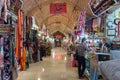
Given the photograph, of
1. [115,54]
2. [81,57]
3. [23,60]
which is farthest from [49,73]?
[115,54]

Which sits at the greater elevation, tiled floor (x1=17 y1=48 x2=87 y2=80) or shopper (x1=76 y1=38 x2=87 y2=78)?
shopper (x1=76 y1=38 x2=87 y2=78)

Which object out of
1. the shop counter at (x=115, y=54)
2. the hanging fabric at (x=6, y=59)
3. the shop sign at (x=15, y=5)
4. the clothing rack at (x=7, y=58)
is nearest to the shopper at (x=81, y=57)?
the shop counter at (x=115, y=54)

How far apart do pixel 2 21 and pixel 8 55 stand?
113cm

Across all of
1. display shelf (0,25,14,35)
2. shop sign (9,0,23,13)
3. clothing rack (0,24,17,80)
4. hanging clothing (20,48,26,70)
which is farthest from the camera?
hanging clothing (20,48,26,70)

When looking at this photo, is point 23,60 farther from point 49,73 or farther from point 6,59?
point 6,59

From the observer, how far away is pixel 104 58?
8680 mm

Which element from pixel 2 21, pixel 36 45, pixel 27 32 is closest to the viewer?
pixel 2 21

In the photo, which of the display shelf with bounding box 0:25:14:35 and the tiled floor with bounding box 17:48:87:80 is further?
the tiled floor with bounding box 17:48:87:80

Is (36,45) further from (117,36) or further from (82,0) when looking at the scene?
(117,36)

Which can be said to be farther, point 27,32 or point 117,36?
point 27,32

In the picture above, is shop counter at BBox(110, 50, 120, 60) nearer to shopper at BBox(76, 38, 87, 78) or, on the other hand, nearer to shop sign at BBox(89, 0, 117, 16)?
shop sign at BBox(89, 0, 117, 16)

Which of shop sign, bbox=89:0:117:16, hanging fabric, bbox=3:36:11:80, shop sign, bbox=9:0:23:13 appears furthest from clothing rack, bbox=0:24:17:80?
shop sign, bbox=9:0:23:13

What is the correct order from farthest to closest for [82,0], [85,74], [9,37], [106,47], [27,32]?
1. [82,0]
2. [27,32]
3. [85,74]
4. [106,47]
5. [9,37]

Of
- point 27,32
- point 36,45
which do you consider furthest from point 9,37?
point 36,45
